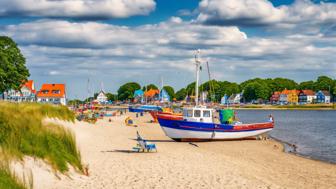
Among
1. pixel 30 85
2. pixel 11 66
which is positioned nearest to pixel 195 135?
pixel 11 66

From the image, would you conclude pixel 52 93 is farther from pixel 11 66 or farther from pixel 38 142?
pixel 38 142

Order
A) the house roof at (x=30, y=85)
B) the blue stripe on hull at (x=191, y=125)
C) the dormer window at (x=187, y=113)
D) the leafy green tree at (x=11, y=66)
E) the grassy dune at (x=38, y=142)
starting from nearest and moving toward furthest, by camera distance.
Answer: the grassy dune at (x=38, y=142), the blue stripe on hull at (x=191, y=125), the dormer window at (x=187, y=113), the leafy green tree at (x=11, y=66), the house roof at (x=30, y=85)

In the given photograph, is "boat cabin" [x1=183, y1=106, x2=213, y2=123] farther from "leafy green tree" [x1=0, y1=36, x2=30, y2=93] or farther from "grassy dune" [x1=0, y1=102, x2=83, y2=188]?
"leafy green tree" [x1=0, y1=36, x2=30, y2=93]

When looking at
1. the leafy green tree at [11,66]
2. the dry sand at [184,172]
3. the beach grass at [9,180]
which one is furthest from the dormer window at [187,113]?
the leafy green tree at [11,66]

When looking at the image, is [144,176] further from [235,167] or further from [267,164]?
[267,164]

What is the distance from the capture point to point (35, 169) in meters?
12.9

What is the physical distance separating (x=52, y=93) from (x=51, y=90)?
121cm

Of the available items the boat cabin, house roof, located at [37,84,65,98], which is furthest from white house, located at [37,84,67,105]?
the boat cabin

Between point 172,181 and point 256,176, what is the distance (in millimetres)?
4432

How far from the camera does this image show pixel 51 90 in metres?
132

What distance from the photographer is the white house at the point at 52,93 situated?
130250mm

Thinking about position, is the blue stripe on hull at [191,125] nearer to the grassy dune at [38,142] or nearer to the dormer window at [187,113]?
the dormer window at [187,113]

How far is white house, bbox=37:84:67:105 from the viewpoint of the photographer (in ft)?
427

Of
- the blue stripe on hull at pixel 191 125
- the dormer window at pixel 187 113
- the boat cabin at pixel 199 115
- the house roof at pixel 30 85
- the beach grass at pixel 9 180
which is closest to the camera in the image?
the beach grass at pixel 9 180
